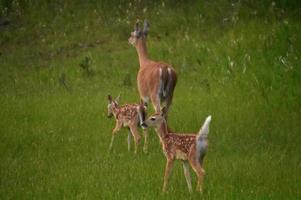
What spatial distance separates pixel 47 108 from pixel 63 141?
12.1 feet

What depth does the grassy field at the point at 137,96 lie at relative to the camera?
1226 centimetres

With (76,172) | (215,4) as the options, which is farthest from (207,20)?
(76,172)

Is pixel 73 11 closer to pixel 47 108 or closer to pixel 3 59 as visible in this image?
pixel 3 59

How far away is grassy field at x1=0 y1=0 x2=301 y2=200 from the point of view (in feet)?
40.2

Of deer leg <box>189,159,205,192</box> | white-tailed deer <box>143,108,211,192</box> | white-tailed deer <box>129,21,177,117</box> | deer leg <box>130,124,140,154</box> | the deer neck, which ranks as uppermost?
the deer neck

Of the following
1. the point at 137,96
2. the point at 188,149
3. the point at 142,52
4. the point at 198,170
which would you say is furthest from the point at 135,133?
the point at 137,96

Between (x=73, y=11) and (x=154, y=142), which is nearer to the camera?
(x=154, y=142)

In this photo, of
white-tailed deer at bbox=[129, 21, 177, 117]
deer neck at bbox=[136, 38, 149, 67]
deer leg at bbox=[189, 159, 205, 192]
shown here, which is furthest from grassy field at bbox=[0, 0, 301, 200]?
deer neck at bbox=[136, 38, 149, 67]

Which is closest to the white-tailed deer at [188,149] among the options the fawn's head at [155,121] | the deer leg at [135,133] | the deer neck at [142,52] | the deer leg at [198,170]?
the deer leg at [198,170]

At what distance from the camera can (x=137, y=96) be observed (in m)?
20.6

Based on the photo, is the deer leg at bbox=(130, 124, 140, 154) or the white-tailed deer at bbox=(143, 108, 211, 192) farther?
the deer leg at bbox=(130, 124, 140, 154)

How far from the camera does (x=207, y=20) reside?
2847 centimetres

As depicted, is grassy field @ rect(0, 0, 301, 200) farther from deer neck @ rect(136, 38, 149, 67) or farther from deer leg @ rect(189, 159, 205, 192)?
deer neck @ rect(136, 38, 149, 67)

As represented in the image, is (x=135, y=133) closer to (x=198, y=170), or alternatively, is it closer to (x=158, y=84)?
(x=158, y=84)
